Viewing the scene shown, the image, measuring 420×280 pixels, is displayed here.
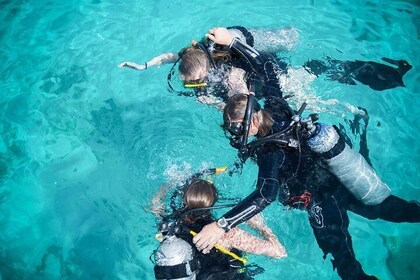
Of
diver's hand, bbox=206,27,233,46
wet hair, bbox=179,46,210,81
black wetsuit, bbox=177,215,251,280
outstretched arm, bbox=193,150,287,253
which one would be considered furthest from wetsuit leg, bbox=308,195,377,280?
diver's hand, bbox=206,27,233,46

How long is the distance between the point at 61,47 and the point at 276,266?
6.02 meters

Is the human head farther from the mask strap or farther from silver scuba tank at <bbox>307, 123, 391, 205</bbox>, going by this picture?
the mask strap

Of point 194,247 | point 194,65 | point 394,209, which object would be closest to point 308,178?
point 394,209

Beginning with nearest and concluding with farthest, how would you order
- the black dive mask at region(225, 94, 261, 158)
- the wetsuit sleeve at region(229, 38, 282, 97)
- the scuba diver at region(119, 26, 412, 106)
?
the black dive mask at region(225, 94, 261, 158) → the scuba diver at region(119, 26, 412, 106) → the wetsuit sleeve at region(229, 38, 282, 97)

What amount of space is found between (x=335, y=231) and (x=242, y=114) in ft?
6.19

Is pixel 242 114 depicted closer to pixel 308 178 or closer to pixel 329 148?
pixel 329 148

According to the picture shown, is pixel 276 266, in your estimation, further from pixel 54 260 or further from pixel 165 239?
pixel 54 260

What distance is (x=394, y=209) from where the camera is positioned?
13.2 ft

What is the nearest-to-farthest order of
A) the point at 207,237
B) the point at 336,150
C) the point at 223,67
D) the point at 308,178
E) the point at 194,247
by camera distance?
the point at 207,237 < the point at 194,247 < the point at 336,150 < the point at 308,178 < the point at 223,67

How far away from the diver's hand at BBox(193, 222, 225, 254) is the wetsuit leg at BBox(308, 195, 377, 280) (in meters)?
1.44

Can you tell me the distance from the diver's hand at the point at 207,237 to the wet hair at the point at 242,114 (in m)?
1.09

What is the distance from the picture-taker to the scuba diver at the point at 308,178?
10.1ft

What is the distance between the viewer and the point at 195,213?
10.5 feet

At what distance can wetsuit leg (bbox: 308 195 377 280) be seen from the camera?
381 centimetres
